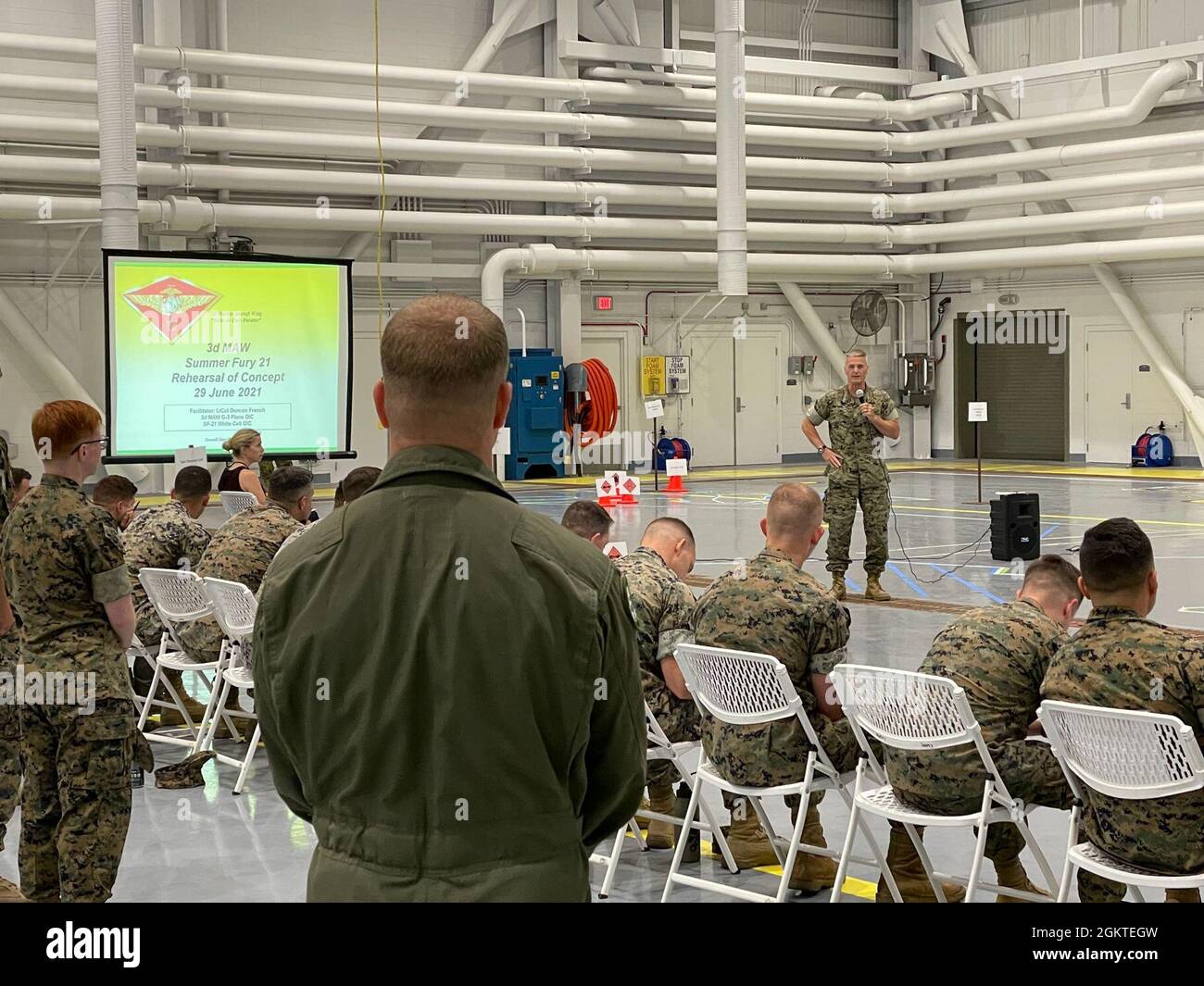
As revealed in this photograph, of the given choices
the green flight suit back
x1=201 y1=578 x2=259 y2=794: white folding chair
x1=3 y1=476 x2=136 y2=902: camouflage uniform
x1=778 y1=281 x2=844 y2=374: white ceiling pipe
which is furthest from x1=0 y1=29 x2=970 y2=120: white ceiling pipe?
the green flight suit back

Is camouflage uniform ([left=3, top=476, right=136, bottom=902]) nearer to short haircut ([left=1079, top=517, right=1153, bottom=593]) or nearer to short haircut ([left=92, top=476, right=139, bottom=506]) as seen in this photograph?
short haircut ([left=92, top=476, right=139, bottom=506])

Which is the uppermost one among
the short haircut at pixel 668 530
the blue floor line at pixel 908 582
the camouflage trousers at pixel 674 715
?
the short haircut at pixel 668 530

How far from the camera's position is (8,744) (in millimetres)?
4594

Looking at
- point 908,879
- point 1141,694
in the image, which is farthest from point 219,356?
point 1141,694

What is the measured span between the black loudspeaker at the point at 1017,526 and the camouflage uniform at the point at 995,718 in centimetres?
794

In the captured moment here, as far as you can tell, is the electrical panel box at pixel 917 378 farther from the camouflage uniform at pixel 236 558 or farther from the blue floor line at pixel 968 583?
the camouflage uniform at pixel 236 558

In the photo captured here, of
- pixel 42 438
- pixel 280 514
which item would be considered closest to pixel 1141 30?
pixel 280 514

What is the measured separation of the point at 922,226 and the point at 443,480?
22900 mm

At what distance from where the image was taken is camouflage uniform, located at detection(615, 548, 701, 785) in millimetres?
4824

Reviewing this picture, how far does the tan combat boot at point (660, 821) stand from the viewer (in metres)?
5.18

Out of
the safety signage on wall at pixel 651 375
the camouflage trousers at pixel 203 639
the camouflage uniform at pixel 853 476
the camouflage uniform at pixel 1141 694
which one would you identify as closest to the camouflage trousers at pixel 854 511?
the camouflage uniform at pixel 853 476

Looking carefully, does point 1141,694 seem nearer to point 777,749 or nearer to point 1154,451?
point 777,749

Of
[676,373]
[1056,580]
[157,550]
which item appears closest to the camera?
[1056,580]

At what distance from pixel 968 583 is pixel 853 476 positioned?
4.35 ft
